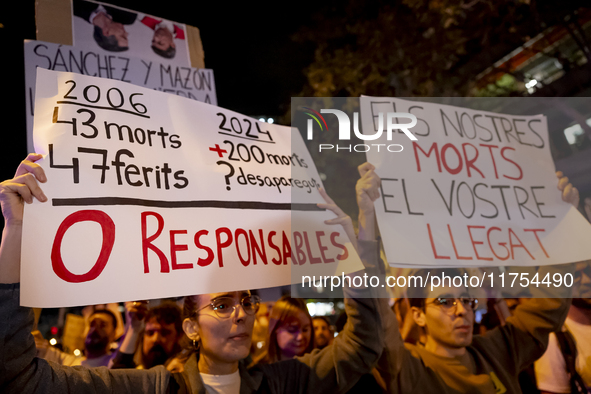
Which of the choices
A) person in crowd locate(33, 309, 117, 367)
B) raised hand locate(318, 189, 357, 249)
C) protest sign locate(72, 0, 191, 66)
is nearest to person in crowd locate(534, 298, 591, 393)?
raised hand locate(318, 189, 357, 249)

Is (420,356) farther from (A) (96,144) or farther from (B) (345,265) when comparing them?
(A) (96,144)

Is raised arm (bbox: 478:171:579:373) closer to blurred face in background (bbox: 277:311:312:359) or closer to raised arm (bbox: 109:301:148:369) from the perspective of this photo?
blurred face in background (bbox: 277:311:312:359)

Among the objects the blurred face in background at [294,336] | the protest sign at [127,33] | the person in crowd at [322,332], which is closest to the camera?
the protest sign at [127,33]

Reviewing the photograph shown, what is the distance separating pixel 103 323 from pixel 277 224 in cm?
223

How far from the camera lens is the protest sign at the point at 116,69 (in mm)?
2639

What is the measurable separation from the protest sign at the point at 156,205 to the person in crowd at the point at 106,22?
138 cm

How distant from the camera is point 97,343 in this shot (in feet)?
10.9

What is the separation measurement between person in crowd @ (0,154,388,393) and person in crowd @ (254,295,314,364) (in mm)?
857

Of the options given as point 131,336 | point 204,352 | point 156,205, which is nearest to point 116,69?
point 156,205

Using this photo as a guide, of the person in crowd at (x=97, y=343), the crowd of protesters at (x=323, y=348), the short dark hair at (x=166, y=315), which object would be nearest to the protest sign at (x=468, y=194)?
the crowd of protesters at (x=323, y=348)

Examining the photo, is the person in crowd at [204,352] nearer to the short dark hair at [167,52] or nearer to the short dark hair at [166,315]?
the short dark hair at [166,315]

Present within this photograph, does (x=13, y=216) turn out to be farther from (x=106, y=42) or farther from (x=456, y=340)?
(x=456, y=340)

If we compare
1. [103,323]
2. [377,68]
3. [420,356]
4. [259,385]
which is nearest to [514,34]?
[377,68]

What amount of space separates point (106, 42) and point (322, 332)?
Answer: 3.11 m
